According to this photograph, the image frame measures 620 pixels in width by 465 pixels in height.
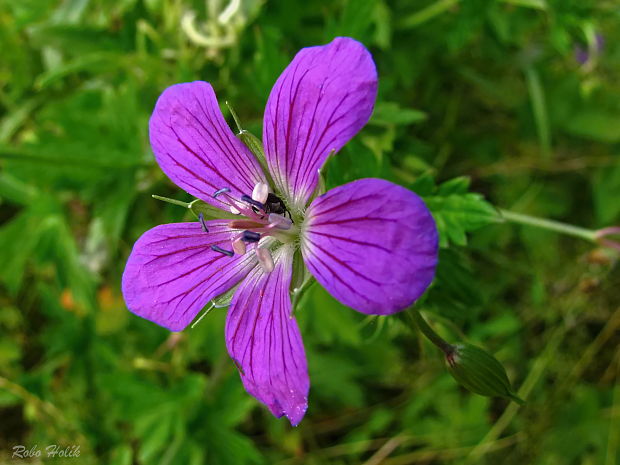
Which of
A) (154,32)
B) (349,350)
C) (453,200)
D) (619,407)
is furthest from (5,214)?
(619,407)

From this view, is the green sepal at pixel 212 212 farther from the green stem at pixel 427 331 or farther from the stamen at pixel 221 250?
the green stem at pixel 427 331

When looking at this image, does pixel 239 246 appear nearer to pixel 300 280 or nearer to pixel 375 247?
pixel 300 280

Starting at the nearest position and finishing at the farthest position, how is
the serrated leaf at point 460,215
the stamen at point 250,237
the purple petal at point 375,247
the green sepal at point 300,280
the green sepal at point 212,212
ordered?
1. the purple petal at point 375,247
2. the green sepal at point 300,280
3. the stamen at point 250,237
4. the green sepal at point 212,212
5. the serrated leaf at point 460,215

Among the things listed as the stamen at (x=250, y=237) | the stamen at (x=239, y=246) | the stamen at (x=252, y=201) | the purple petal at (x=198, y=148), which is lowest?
the stamen at (x=239, y=246)

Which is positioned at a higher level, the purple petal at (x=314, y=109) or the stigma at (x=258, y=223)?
the purple petal at (x=314, y=109)

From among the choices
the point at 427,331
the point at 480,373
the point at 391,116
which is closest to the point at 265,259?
the point at 427,331

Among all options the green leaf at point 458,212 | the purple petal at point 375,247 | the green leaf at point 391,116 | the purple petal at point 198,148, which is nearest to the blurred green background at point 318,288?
the green leaf at point 391,116

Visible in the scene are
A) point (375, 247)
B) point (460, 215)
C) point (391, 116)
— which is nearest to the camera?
point (375, 247)

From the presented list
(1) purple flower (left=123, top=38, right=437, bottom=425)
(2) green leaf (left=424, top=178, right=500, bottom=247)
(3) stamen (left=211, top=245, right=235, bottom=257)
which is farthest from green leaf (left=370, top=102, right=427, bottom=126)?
(3) stamen (left=211, top=245, right=235, bottom=257)
